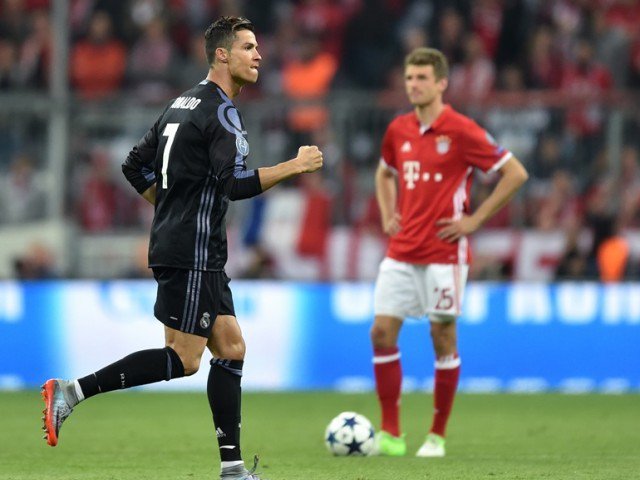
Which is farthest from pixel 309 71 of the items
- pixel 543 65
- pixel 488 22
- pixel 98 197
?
pixel 98 197

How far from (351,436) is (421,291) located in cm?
97

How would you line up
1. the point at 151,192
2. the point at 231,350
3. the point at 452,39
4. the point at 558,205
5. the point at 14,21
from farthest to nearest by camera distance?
the point at 14,21 → the point at 452,39 → the point at 558,205 → the point at 151,192 → the point at 231,350

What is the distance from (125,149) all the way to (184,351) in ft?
25.1

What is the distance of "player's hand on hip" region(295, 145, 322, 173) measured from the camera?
614cm

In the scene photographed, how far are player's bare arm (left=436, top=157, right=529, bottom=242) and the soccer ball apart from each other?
119 centimetres

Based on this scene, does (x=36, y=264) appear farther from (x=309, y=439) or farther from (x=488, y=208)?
(x=488, y=208)

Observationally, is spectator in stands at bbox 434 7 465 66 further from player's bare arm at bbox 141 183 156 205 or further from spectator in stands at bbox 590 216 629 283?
player's bare arm at bbox 141 183 156 205

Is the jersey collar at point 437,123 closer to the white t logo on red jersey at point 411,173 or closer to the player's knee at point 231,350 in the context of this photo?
the white t logo on red jersey at point 411,173

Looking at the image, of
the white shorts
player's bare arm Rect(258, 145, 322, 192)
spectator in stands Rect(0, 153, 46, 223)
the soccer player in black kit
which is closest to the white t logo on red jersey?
the white shorts

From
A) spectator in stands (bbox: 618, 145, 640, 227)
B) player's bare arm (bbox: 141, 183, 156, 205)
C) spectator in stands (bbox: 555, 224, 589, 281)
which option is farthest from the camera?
spectator in stands (bbox: 618, 145, 640, 227)

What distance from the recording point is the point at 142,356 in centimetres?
634

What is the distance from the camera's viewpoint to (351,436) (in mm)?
7926

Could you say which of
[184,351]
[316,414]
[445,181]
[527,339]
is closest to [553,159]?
[527,339]

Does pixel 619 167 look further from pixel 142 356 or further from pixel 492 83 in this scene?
pixel 142 356
